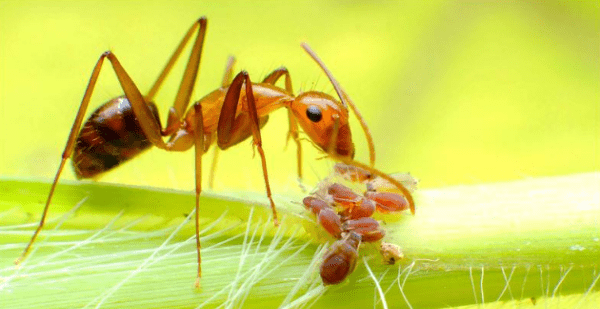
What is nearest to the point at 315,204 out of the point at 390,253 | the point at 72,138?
the point at 390,253

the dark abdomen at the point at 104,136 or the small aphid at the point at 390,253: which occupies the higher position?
the dark abdomen at the point at 104,136

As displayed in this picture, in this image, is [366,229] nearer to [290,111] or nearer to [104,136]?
[290,111]

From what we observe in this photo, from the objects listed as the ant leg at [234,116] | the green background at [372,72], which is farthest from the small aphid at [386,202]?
the green background at [372,72]

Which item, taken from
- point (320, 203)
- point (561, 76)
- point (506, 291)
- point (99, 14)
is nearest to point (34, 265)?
point (320, 203)

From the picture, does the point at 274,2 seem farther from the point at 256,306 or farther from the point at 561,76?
the point at 256,306

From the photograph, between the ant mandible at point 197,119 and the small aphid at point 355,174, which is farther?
the ant mandible at point 197,119

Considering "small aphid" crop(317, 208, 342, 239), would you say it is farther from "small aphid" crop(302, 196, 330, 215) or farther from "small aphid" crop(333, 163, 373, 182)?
"small aphid" crop(333, 163, 373, 182)

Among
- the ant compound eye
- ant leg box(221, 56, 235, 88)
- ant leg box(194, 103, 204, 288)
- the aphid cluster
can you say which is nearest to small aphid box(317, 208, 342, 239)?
the aphid cluster

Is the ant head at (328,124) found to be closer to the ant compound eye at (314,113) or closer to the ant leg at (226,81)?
the ant compound eye at (314,113)
